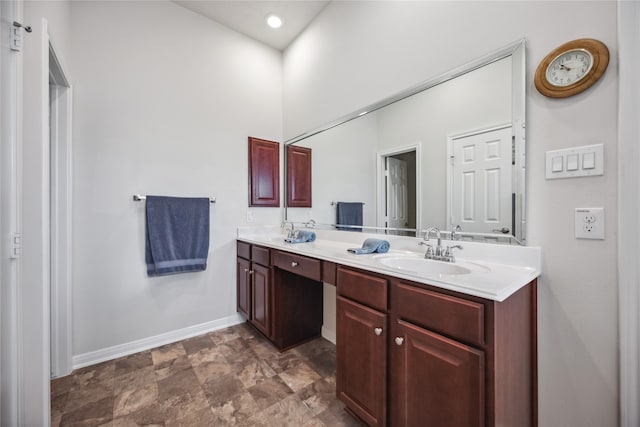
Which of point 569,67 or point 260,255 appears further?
point 260,255

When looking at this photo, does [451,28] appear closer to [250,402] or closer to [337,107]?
[337,107]

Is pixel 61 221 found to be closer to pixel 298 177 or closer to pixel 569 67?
pixel 298 177

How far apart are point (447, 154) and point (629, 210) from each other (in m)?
0.71

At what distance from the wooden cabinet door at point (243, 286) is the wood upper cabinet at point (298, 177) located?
744 millimetres

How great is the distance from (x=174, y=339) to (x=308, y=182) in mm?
1785

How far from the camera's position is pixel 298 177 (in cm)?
258

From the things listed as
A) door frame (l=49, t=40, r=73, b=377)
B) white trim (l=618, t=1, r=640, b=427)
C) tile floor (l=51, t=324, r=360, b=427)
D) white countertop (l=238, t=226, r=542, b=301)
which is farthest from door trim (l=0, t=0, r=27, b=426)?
white trim (l=618, t=1, r=640, b=427)

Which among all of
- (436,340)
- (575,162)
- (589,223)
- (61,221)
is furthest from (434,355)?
(61,221)

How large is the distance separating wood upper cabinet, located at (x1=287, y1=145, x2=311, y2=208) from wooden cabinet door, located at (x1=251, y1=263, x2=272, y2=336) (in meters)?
0.76

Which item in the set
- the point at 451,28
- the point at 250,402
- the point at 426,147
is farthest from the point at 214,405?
the point at 451,28

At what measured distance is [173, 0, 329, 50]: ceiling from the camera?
2.19 metres

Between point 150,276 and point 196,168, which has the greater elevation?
point 196,168

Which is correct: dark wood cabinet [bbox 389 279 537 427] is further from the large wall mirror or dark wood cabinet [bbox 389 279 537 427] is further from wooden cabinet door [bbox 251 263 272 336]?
wooden cabinet door [bbox 251 263 272 336]

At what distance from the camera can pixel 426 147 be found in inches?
59.3
